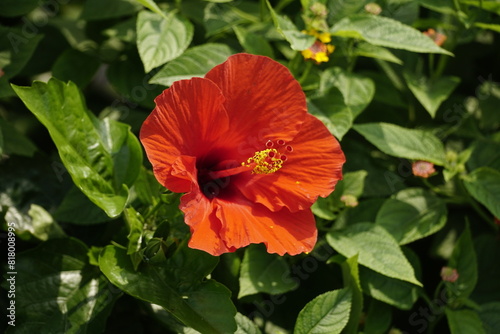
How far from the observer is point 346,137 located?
6.73 ft

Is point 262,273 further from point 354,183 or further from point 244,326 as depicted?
point 354,183

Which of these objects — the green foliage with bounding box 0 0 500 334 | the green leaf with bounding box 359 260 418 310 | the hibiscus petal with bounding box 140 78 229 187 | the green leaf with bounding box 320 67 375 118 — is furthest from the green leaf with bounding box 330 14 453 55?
the green leaf with bounding box 359 260 418 310

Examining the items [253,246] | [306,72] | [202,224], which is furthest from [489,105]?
[202,224]

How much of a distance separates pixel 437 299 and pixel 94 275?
90 cm

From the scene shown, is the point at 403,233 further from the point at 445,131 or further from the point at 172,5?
the point at 172,5

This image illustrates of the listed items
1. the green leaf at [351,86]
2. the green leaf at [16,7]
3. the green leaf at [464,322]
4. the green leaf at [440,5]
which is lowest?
the green leaf at [464,322]

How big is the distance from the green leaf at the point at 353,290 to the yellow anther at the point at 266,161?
285 millimetres

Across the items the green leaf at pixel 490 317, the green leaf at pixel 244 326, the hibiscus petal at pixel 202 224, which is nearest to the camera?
the hibiscus petal at pixel 202 224

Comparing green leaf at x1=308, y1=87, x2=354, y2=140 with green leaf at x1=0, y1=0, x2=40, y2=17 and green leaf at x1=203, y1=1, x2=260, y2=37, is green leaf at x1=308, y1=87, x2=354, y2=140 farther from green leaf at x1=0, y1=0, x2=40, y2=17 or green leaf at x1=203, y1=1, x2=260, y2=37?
green leaf at x1=0, y1=0, x2=40, y2=17

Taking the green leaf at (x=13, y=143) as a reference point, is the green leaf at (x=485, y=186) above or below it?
below

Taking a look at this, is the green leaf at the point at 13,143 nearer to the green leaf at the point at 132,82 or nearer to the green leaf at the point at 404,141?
the green leaf at the point at 132,82

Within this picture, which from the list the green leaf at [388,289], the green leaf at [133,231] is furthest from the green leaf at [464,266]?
the green leaf at [133,231]

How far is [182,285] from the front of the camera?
4.93 feet

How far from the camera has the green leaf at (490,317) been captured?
5.84 feet
